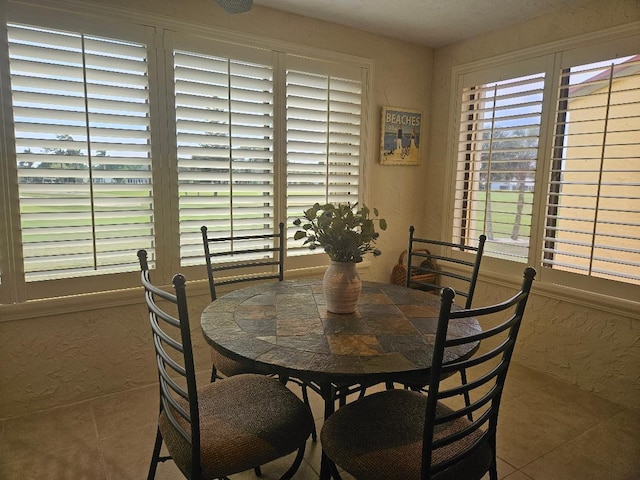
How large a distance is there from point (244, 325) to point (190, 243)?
1.18m

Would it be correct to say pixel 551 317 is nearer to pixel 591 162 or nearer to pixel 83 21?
pixel 591 162

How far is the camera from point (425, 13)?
2775mm

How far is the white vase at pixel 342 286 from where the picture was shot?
174 centimetres

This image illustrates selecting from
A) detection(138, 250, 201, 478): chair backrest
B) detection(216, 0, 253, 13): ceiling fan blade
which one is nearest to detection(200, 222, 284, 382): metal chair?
detection(138, 250, 201, 478): chair backrest

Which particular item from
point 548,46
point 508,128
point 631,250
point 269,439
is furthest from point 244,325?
point 548,46

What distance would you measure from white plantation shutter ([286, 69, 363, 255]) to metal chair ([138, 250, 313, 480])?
146 centimetres

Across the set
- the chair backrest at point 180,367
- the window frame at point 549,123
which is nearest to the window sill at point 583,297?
the window frame at point 549,123

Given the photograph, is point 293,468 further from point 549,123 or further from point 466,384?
point 549,123

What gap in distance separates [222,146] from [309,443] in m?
1.75

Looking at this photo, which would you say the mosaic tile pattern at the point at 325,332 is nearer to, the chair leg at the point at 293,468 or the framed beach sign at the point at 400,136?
the chair leg at the point at 293,468

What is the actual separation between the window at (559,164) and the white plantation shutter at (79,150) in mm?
2321

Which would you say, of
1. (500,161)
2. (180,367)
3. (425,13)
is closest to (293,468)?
(180,367)

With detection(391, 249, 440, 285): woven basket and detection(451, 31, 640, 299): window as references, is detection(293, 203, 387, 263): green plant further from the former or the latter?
detection(391, 249, 440, 285): woven basket

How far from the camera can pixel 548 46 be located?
275 cm
